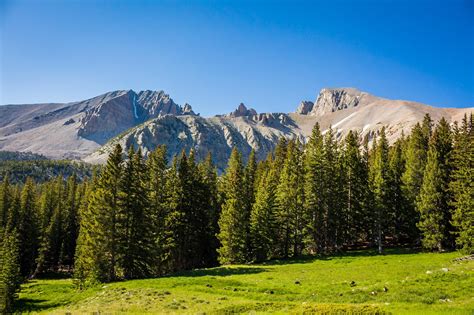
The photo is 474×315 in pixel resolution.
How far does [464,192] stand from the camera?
40562 millimetres

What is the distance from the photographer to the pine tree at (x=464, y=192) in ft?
123

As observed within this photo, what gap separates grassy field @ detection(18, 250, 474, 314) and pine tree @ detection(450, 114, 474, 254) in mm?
2986

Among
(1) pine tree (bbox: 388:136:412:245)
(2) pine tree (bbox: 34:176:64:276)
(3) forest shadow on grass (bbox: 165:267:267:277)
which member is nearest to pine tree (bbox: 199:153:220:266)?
(3) forest shadow on grass (bbox: 165:267:267:277)

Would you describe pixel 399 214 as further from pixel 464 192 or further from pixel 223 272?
pixel 223 272

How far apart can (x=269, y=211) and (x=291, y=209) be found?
3.21 metres

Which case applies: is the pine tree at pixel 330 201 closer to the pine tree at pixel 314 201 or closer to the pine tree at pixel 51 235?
the pine tree at pixel 314 201

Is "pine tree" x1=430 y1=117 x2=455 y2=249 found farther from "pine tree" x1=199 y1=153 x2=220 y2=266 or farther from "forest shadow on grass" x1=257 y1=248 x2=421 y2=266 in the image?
"pine tree" x1=199 y1=153 x2=220 y2=266

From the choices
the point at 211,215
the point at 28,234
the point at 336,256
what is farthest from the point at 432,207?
the point at 28,234

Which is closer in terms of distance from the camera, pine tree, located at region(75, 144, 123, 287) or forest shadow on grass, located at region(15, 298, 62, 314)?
forest shadow on grass, located at region(15, 298, 62, 314)

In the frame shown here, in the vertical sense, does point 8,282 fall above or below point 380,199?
below

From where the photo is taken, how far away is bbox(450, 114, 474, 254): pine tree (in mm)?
37625

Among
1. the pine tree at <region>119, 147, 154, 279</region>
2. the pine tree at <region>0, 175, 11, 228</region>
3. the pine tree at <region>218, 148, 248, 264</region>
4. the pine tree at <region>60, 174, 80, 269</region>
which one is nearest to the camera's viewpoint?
the pine tree at <region>119, 147, 154, 279</region>

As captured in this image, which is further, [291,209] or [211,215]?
[211,215]

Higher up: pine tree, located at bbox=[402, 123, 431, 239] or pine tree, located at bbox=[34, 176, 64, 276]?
pine tree, located at bbox=[402, 123, 431, 239]
